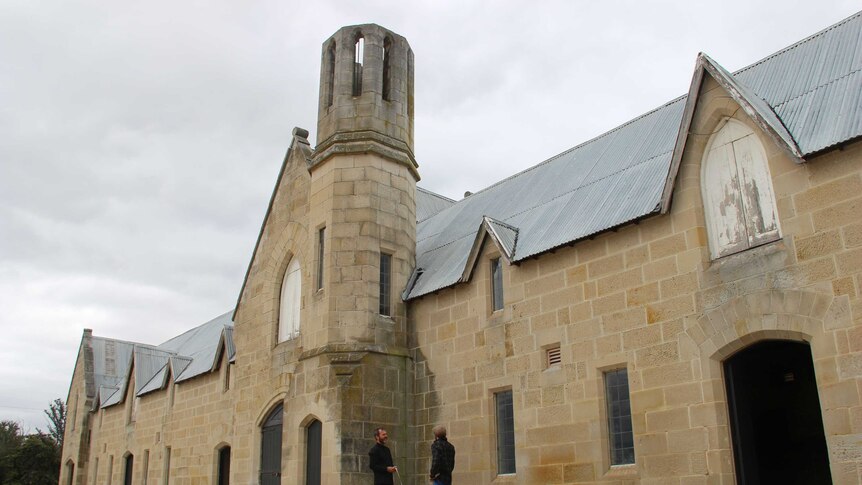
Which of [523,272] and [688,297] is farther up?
[523,272]

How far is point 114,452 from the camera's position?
33.9 meters

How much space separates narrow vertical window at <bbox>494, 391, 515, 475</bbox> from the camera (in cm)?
1488

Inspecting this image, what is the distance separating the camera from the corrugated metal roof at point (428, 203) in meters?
25.2

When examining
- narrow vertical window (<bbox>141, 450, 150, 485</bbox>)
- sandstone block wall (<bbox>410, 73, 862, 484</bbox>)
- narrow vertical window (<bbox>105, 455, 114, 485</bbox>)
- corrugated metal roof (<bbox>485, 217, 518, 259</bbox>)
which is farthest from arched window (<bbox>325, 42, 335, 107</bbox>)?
narrow vertical window (<bbox>105, 455, 114, 485</bbox>)

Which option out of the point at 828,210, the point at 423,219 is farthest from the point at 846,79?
the point at 423,219

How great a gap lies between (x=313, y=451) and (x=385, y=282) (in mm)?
4022

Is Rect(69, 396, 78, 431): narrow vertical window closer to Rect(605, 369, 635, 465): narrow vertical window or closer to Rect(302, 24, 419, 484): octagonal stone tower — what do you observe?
Rect(302, 24, 419, 484): octagonal stone tower

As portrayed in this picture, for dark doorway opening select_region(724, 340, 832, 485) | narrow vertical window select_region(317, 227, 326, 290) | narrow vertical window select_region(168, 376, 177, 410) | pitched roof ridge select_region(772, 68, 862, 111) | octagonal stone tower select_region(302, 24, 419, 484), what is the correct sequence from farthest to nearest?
narrow vertical window select_region(168, 376, 177, 410) → narrow vertical window select_region(317, 227, 326, 290) → octagonal stone tower select_region(302, 24, 419, 484) → dark doorway opening select_region(724, 340, 832, 485) → pitched roof ridge select_region(772, 68, 862, 111)

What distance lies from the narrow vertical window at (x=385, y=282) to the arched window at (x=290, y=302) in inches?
101

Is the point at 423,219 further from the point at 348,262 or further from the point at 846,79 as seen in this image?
the point at 846,79

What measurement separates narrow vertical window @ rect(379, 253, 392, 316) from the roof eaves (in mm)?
7306

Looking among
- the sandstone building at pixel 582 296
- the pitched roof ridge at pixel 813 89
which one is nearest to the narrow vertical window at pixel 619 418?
the sandstone building at pixel 582 296

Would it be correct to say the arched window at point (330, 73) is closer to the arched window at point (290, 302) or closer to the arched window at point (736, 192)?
the arched window at point (290, 302)

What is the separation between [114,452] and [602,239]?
2783 cm
